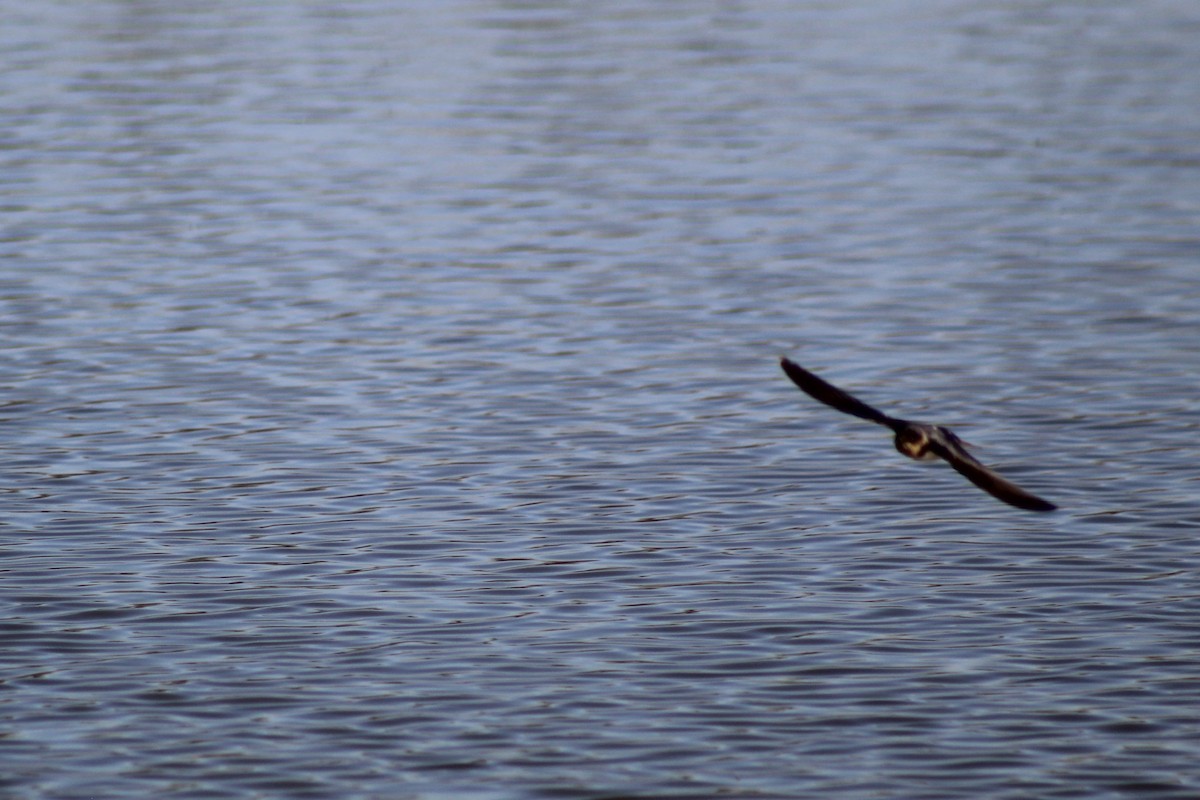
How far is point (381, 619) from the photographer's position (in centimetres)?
906

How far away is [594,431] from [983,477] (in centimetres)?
526

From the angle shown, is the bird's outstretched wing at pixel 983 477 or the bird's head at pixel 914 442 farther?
the bird's head at pixel 914 442

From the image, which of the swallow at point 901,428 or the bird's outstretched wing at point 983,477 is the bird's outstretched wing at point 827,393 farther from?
the bird's outstretched wing at point 983,477

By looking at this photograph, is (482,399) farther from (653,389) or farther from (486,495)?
(486,495)

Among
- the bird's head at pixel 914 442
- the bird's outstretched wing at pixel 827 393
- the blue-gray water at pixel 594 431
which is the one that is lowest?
the blue-gray water at pixel 594 431

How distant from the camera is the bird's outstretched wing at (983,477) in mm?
6352

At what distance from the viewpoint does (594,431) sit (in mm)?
11836

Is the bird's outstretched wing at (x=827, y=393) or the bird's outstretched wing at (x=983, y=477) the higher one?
the bird's outstretched wing at (x=827, y=393)

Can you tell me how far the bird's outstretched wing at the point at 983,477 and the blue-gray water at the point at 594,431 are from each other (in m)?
1.20

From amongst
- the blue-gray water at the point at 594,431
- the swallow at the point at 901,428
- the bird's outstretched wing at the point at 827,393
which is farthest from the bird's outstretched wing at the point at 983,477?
the blue-gray water at the point at 594,431

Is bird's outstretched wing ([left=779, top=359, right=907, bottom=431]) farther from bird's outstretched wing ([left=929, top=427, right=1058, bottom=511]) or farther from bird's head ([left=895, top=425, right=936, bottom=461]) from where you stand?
bird's outstretched wing ([left=929, top=427, right=1058, bottom=511])

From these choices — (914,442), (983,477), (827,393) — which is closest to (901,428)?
(914,442)

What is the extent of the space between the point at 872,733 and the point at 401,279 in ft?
27.5

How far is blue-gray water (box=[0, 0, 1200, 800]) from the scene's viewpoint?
802 cm
